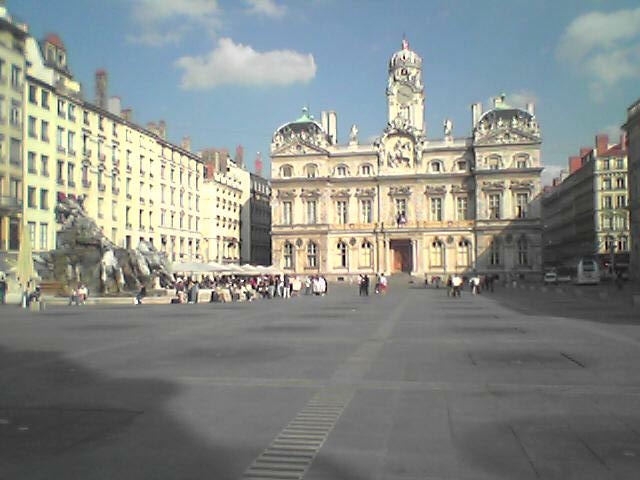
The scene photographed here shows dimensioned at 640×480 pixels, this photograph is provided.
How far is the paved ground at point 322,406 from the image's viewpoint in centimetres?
→ 709

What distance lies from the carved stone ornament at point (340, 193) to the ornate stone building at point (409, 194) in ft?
0.61

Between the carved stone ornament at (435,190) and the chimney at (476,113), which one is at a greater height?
the chimney at (476,113)

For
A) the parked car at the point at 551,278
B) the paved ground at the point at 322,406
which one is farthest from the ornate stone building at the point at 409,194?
the paved ground at the point at 322,406

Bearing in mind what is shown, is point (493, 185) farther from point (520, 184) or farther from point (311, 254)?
point (311, 254)

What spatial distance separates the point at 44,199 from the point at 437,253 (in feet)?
163

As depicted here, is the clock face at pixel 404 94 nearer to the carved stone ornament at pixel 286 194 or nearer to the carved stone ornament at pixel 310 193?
the carved stone ornament at pixel 310 193

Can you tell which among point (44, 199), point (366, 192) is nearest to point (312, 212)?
point (366, 192)

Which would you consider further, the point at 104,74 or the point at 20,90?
the point at 104,74

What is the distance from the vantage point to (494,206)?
84.6 m

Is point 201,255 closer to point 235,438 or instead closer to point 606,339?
point 606,339

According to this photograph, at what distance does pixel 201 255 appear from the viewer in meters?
83.8

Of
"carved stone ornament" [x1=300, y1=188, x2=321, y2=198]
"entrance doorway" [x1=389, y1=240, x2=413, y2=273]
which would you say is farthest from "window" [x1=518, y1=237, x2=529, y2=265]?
"carved stone ornament" [x1=300, y1=188, x2=321, y2=198]

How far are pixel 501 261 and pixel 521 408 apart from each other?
77103 mm

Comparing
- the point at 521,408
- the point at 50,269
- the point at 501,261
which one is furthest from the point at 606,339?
the point at 501,261
